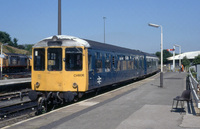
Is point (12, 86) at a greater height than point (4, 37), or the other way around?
point (4, 37)

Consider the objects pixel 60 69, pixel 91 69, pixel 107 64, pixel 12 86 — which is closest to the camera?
pixel 60 69

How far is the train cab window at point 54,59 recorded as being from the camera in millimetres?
12461

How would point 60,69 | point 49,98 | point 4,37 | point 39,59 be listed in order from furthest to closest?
point 4,37 → point 39,59 → point 49,98 → point 60,69

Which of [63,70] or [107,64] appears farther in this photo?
[107,64]

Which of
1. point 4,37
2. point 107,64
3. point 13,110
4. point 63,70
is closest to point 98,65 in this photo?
point 107,64

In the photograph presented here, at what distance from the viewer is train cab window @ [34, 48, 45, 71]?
12.8 meters

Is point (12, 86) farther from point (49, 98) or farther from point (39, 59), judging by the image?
point (49, 98)

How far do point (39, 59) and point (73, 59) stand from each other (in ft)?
5.64

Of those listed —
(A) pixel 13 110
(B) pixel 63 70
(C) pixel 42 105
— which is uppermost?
(B) pixel 63 70

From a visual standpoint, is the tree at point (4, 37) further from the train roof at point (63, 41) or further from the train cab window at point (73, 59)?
the train cab window at point (73, 59)

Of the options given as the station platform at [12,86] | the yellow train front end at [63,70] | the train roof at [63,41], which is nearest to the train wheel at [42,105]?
the yellow train front end at [63,70]

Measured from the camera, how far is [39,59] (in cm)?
1288

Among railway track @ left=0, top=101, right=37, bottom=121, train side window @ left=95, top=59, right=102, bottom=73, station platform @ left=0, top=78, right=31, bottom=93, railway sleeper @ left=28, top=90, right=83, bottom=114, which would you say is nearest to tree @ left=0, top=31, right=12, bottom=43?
station platform @ left=0, top=78, right=31, bottom=93

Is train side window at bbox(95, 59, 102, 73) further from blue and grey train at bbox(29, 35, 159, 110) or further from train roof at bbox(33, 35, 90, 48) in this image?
train roof at bbox(33, 35, 90, 48)
